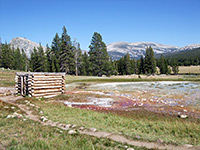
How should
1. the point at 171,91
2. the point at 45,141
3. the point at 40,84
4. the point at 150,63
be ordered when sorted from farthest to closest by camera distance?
the point at 150,63 → the point at 171,91 → the point at 40,84 → the point at 45,141

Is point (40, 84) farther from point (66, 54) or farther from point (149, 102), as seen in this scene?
point (66, 54)

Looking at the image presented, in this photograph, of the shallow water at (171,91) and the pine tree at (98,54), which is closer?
the shallow water at (171,91)

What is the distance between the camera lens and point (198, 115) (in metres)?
12.2

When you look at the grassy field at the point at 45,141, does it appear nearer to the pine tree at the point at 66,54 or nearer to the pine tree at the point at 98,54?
the pine tree at the point at 98,54

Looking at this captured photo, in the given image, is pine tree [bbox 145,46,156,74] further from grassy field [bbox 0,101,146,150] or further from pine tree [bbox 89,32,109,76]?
grassy field [bbox 0,101,146,150]

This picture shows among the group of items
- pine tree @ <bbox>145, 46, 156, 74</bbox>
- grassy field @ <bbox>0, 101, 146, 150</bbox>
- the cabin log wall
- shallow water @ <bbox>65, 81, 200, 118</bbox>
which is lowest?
shallow water @ <bbox>65, 81, 200, 118</bbox>

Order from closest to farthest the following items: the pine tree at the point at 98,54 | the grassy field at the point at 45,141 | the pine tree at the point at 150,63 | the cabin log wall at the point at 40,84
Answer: the grassy field at the point at 45,141 < the cabin log wall at the point at 40,84 < the pine tree at the point at 98,54 < the pine tree at the point at 150,63

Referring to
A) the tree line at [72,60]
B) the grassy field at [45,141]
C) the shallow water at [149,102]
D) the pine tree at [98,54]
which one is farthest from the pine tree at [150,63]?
the grassy field at [45,141]

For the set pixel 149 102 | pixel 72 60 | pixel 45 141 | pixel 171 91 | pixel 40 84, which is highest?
pixel 72 60

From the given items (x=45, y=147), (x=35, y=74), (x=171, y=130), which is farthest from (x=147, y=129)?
(x=35, y=74)

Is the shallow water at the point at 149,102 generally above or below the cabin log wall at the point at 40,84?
below

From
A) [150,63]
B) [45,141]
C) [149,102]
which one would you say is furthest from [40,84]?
Answer: [150,63]

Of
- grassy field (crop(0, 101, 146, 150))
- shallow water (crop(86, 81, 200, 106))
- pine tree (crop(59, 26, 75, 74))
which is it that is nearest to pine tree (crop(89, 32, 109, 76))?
pine tree (crop(59, 26, 75, 74))

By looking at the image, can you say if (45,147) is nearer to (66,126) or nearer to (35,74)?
(66,126)
